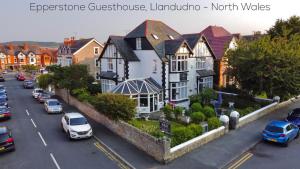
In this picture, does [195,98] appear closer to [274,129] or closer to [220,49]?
[274,129]

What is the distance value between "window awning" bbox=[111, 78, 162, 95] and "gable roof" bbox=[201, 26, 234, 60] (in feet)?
45.2

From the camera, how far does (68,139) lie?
2014 cm

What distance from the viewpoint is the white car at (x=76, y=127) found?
19.5 metres

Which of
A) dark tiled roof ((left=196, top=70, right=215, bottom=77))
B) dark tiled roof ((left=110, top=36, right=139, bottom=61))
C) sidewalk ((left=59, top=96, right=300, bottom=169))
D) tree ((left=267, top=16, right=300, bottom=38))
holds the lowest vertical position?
sidewalk ((left=59, top=96, right=300, bottom=169))

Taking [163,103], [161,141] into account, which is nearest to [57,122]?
[163,103]

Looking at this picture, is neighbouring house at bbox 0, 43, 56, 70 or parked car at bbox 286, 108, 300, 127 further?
neighbouring house at bbox 0, 43, 56, 70

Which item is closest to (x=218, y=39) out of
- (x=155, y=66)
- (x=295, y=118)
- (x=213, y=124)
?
(x=155, y=66)

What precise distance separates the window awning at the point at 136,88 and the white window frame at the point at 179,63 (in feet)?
10.5

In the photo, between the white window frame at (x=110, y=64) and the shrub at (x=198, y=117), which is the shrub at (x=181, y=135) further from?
the white window frame at (x=110, y=64)

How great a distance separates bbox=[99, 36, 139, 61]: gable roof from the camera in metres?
30.5

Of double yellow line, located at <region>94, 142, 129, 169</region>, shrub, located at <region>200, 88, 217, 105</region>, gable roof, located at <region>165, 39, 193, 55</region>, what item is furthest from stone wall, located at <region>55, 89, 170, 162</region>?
shrub, located at <region>200, 88, 217, 105</region>

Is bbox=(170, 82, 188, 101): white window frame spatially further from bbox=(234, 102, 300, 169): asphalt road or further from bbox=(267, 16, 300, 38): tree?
bbox=(267, 16, 300, 38): tree

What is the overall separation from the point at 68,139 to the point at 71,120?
162 cm

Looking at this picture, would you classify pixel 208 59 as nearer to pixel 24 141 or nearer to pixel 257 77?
pixel 257 77
